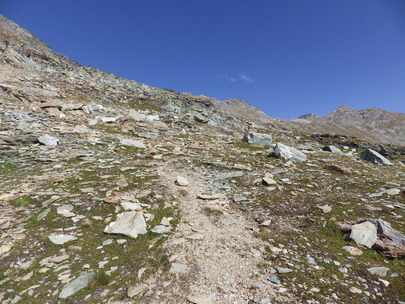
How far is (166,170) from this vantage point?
42.4 feet

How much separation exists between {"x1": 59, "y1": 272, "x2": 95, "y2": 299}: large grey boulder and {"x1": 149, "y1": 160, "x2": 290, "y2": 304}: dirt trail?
→ 1.77m

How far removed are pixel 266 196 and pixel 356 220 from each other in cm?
360

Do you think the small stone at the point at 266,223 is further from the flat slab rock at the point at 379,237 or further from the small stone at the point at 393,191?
the small stone at the point at 393,191

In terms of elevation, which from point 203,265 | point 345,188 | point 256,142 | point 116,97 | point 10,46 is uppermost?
point 10,46

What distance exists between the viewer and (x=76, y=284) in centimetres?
468

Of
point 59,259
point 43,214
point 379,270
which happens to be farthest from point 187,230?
point 379,270

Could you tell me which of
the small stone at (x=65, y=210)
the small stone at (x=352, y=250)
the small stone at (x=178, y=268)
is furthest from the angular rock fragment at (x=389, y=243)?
the small stone at (x=65, y=210)

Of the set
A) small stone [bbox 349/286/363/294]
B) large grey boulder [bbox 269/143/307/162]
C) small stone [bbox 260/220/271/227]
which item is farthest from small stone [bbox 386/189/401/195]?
small stone [bbox 349/286/363/294]

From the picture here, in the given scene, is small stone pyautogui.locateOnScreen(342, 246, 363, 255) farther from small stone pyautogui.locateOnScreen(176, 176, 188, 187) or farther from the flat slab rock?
small stone pyautogui.locateOnScreen(176, 176, 188, 187)

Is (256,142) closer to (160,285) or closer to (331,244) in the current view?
(331,244)

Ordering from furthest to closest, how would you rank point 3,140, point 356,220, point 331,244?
point 3,140 < point 356,220 < point 331,244

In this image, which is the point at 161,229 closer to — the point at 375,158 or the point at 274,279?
the point at 274,279

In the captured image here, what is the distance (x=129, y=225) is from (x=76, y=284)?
2.38 meters

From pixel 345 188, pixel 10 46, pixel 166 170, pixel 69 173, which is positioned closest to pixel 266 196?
pixel 345 188
